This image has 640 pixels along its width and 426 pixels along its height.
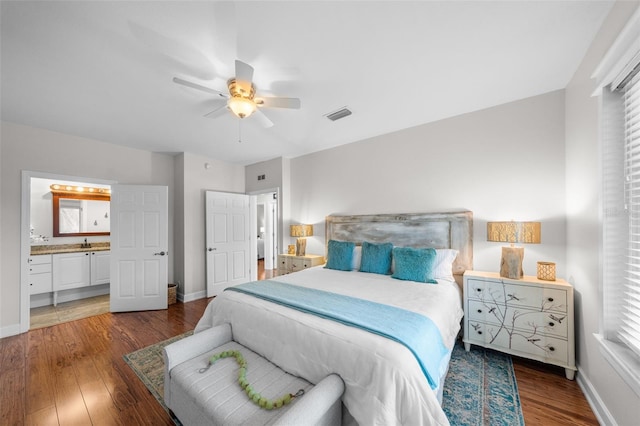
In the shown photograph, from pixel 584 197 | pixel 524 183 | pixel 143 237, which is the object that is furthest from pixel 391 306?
pixel 143 237

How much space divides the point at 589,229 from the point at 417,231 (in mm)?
1503

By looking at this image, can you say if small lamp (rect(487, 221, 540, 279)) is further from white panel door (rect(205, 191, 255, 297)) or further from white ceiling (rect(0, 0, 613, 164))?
white panel door (rect(205, 191, 255, 297))

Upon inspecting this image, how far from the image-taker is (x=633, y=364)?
51.6 inches

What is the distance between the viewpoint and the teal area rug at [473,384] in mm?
1669

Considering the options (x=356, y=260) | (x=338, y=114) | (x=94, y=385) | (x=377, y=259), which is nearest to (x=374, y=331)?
(x=377, y=259)

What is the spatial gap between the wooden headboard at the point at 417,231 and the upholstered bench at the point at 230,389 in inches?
86.5

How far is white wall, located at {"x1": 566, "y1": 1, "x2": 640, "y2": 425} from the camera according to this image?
1432 mm

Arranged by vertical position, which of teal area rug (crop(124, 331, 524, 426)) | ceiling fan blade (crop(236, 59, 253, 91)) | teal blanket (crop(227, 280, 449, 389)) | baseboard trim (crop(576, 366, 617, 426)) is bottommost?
teal area rug (crop(124, 331, 524, 426))

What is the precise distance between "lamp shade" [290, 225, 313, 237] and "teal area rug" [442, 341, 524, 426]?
256cm

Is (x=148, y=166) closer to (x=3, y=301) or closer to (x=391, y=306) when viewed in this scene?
(x=3, y=301)

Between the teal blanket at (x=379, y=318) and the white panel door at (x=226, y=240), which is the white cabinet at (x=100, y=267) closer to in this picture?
the white panel door at (x=226, y=240)

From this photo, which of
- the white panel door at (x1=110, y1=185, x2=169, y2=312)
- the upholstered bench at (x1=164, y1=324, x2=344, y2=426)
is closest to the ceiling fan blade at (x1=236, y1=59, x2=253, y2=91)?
the upholstered bench at (x1=164, y1=324, x2=344, y2=426)

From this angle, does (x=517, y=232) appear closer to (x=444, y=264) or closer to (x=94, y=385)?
(x=444, y=264)

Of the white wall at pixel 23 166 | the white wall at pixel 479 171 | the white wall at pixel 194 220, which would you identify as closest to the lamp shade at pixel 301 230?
the white wall at pixel 479 171
